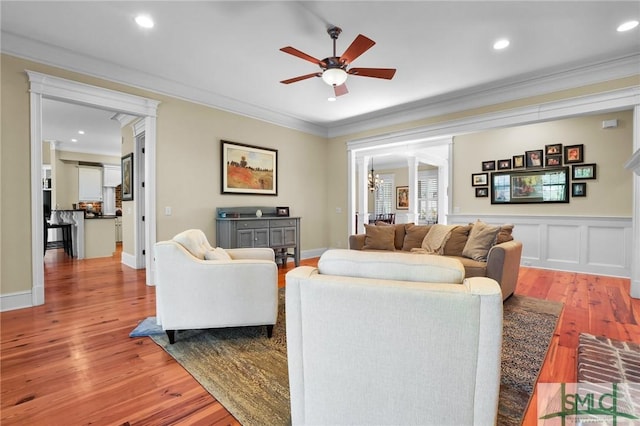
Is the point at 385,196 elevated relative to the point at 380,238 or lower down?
elevated

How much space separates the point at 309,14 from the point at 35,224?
139 inches

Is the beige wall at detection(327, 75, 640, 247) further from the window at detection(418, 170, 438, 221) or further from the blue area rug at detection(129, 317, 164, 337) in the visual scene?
the blue area rug at detection(129, 317, 164, 337)

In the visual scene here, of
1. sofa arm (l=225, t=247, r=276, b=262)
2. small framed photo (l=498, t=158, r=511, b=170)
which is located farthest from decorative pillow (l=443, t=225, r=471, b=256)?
small framed photo (l=498, t=158, r=511, b=170)

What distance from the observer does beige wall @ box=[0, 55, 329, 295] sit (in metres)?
3.12

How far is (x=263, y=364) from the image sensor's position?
2.09 metres

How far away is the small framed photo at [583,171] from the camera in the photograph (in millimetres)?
4887

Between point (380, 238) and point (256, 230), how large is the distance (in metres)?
1.90

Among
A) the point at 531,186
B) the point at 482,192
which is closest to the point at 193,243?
the point at 482,192

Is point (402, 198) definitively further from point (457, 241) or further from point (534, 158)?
point (457, 241)

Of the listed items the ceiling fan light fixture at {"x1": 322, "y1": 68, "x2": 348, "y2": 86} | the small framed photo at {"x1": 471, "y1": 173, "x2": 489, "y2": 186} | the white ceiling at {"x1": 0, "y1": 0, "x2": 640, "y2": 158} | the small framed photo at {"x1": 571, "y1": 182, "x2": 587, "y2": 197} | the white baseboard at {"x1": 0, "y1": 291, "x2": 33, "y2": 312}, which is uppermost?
the white ceiling at {"x1": 0, "y1": 0, "x2": 640, "y2": 158}

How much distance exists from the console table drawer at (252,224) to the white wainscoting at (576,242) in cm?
434

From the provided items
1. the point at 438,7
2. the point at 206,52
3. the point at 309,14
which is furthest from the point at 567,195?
the point at 206,52

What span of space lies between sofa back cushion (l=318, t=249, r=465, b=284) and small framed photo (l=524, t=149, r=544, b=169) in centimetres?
540

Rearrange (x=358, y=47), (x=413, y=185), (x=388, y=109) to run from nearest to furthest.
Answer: (x=358, y=47) → (x=388, y=109) → (x=413, y=185)
